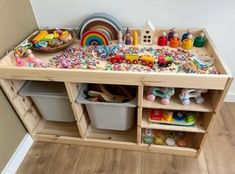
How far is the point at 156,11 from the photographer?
124 centimetres

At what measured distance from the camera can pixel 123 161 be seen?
50.4 inches

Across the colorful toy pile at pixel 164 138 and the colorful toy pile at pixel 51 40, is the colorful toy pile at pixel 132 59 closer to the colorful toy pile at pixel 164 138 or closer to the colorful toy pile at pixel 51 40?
the colorful toy pile at pixel 51 40

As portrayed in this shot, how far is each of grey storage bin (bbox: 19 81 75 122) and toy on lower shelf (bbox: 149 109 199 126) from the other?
52 cm

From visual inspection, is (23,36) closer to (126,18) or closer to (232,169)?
(126,18)

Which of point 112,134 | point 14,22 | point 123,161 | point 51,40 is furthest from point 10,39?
point 123,161

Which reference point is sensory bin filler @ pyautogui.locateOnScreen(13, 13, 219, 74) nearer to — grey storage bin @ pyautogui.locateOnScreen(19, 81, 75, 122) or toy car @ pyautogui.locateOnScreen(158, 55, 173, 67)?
toy car @ pyautogui.locateOnScreen(158, 55, 173, 67)

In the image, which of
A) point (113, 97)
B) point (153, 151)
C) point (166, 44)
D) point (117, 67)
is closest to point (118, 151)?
point (153, 151)

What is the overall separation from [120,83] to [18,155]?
848 millimetres

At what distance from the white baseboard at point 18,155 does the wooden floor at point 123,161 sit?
0.10 feet

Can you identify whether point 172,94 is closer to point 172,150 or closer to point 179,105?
point 179,105

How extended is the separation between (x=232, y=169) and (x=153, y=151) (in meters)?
0.47

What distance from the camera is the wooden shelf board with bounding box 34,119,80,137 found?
4.60ft

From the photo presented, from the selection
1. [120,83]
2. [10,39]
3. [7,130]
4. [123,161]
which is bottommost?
[123,161]

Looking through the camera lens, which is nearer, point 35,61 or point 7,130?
point 35,61
